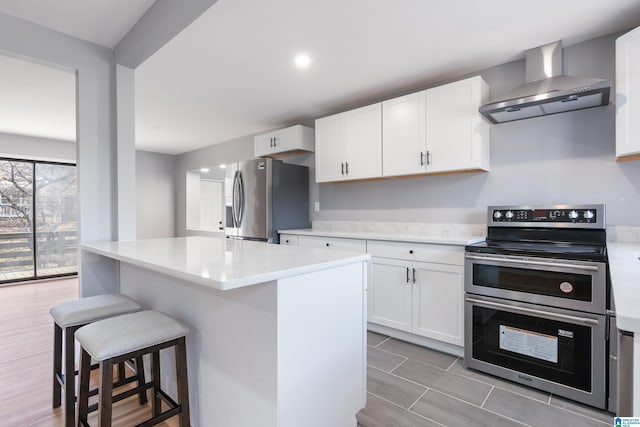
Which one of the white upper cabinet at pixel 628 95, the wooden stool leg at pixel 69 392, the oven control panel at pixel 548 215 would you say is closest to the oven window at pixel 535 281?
the oven control panel at pixel 548 215

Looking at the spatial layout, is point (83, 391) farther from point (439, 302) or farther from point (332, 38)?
point (332, 38)

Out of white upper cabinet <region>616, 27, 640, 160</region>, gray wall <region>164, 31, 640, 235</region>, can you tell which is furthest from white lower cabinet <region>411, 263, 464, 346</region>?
white upper cabinet <region>616, 27, 640, 160</region>

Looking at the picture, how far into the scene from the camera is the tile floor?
171 centimetres

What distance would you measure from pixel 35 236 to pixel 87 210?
14.2 ft

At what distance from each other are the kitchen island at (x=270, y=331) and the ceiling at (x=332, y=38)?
1.45 m

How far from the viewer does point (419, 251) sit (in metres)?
2.56

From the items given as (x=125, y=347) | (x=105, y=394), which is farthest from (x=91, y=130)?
(x=105, y=394)

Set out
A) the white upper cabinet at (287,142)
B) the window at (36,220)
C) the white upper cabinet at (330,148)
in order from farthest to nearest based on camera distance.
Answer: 1. the window at (36,220)
2. the white upper cabinet at (287,142)
3. the white upper cabinet at (330,148)

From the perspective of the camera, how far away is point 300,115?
401 centimetres

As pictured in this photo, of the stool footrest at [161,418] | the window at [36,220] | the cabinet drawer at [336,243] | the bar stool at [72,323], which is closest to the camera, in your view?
the stool footrest at [161,418]

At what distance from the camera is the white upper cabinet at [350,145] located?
10.3 feet

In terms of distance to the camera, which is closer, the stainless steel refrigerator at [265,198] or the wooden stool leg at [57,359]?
the wooden stool leg at [57,359]

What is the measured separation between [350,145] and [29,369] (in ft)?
10.6

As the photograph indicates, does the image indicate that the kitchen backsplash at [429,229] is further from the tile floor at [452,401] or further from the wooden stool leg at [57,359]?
the wooden stool leg at [57,359]
